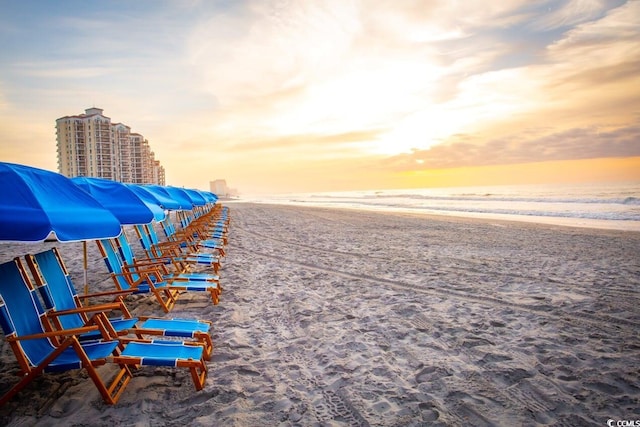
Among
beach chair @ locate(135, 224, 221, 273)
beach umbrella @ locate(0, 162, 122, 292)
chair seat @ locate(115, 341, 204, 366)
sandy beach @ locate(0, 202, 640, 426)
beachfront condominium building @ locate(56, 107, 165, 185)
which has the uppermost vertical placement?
beachfront condominium building @ locate(56, 107, 165, 185)

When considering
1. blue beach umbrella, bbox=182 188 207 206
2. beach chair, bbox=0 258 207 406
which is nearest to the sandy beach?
beach chair, bbox=0 258 207 406

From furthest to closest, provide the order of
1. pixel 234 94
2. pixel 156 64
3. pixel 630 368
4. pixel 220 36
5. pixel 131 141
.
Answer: pixel 131 141 < pixel 234 94 < pixel 156 64 < pixel 220 36 < pixel 630 368

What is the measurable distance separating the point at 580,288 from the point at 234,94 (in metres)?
20.5

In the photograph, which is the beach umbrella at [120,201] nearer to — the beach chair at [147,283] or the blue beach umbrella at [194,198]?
the beach chair at [147,283]

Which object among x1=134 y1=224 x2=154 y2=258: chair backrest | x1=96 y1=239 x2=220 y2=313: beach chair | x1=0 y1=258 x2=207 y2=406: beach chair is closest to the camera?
x1=0 y1=258 x2=207 y2=406: beach chair

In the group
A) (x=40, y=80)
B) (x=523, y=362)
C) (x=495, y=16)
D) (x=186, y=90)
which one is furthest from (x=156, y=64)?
(x=523, y=362)

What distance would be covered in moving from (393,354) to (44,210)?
3442 mm

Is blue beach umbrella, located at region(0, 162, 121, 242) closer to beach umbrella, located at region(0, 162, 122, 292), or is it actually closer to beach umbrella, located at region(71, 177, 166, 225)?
beach umbrella, located at region(0, 162, 122, 292)

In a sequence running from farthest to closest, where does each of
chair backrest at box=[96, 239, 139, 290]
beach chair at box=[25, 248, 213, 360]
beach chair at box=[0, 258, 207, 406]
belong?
1. chair backrest at box=[96, 239, 139, 290]
2. beach chair at box=[25, 248, 213, 360]
3. beach chair at box=[0, 258, 207, 406]

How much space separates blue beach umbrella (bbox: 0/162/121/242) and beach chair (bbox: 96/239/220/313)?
2.35 meters

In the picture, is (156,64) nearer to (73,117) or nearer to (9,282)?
(9,282)

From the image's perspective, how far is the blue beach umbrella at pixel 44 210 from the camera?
84.2 inches

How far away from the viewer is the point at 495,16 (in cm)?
1377

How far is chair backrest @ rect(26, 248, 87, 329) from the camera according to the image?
330cm
